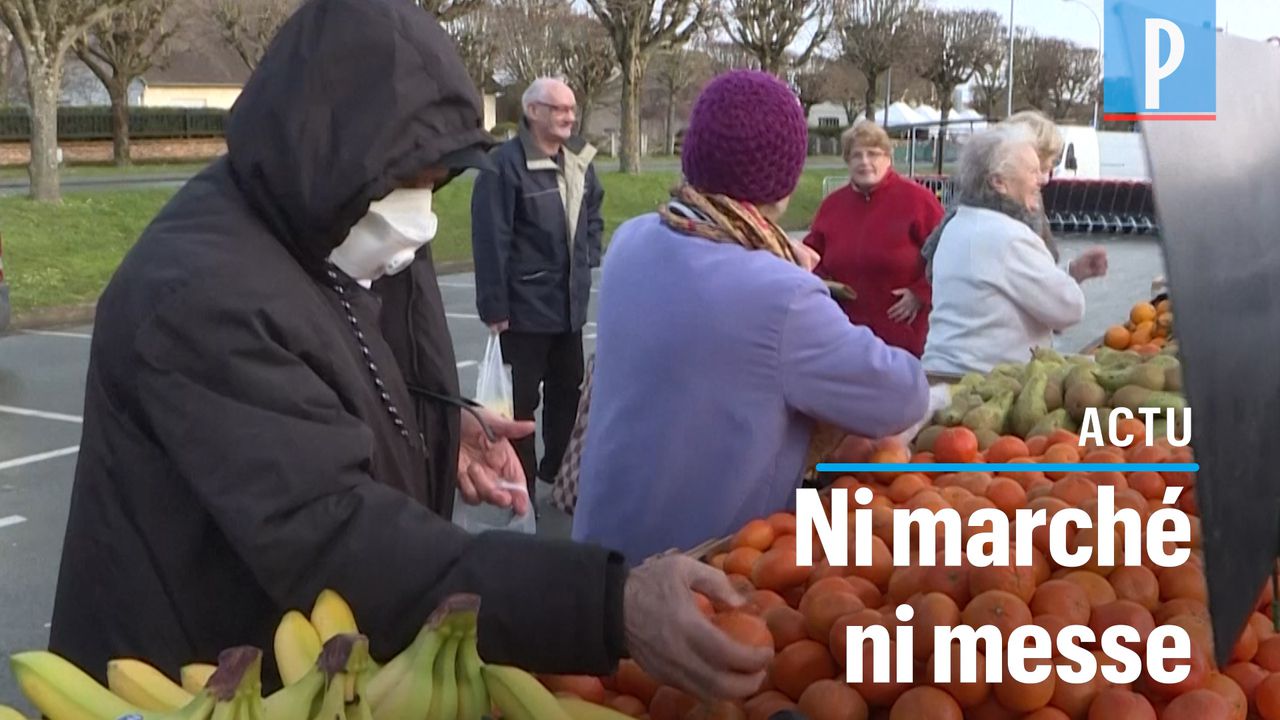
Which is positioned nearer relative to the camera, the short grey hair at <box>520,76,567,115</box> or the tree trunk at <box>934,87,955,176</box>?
the short grey hair at <box>520,76,567,115</box>

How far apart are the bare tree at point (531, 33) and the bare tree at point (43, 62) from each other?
71.3 feet

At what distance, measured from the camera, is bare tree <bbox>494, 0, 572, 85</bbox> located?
3781 centimetres

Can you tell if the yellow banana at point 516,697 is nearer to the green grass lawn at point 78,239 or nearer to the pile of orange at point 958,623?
the pile of orange at point 958,623

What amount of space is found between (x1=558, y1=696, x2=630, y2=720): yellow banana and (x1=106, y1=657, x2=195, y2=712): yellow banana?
44cm

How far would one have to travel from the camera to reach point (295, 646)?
59.4 inches

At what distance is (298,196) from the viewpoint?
1.64m

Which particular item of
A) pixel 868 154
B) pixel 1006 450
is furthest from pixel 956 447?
pixel 868 154

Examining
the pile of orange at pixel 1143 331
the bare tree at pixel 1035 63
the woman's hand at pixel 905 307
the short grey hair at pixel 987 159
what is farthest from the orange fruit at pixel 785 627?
the bare tree at pixel 1035 63

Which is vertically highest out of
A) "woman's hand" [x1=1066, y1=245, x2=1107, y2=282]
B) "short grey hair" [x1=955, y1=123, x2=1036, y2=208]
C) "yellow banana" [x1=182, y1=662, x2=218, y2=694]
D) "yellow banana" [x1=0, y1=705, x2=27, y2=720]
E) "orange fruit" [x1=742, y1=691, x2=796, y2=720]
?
"short grey hair" [x1=955, y1=123, x2=1036, y2=208]

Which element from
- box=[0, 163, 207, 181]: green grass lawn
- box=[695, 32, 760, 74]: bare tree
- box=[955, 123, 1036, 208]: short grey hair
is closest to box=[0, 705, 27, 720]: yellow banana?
box=[955, 123, 1036, 208]: short grey hair

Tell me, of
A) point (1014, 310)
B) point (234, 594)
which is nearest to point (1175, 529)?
point (234, 594)

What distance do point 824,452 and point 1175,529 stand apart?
742 mm

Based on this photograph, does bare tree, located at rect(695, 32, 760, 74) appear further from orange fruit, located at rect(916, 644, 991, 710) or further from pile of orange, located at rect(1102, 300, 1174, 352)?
orange fruit, located at rect(916, 644, 991, 710)

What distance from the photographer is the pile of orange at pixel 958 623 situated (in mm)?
1645
